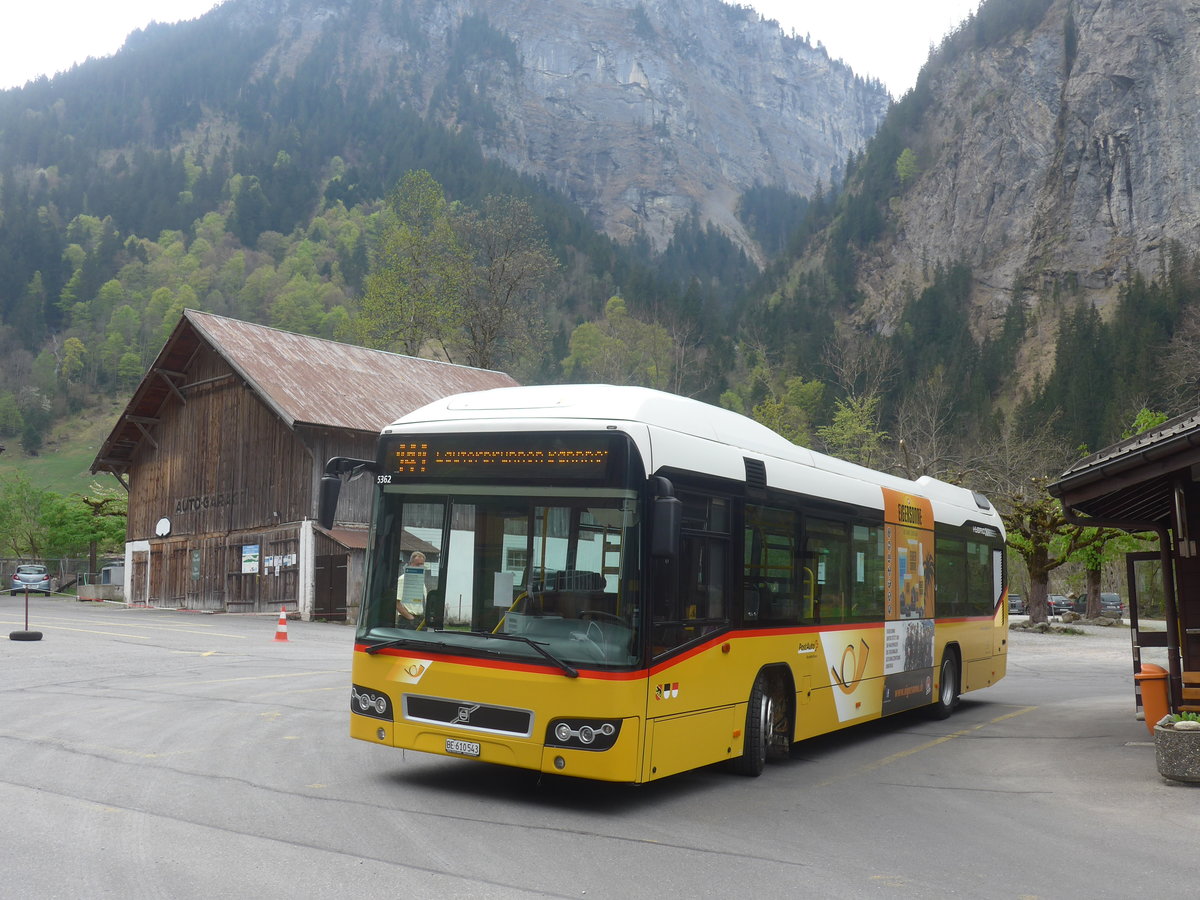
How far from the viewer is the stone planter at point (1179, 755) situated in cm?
975

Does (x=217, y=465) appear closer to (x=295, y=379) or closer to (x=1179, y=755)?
(x=295, y=379)

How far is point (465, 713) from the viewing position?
8.07 metres

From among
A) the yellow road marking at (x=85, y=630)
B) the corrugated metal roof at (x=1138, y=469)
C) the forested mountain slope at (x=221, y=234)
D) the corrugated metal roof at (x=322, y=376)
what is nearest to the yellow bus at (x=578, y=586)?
the corrugated metal roof at (x=1138, y=469)

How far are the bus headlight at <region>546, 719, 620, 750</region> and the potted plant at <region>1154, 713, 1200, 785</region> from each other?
5348mm

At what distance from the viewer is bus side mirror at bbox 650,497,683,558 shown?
7.47m

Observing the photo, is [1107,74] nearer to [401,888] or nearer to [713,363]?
[713,363]

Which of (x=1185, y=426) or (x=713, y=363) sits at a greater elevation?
(x=713, y=363)

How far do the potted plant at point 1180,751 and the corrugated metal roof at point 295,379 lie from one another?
90.5 ft

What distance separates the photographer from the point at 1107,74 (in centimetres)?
11075

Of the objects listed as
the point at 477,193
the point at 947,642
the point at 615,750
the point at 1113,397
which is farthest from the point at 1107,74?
the point at 615,750

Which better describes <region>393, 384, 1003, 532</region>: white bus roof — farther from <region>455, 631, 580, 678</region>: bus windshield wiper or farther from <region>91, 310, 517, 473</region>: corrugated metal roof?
<region>91, 310, 517, 473</region>: corrugated metal roof

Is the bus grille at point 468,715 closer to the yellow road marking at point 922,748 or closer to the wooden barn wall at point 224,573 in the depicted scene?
the yellow road marking at point 922,748

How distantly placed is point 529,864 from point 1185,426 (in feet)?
25.5

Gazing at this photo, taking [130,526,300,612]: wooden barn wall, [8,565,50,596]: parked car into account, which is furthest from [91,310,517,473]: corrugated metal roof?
[8,565,50,596]: parked car
